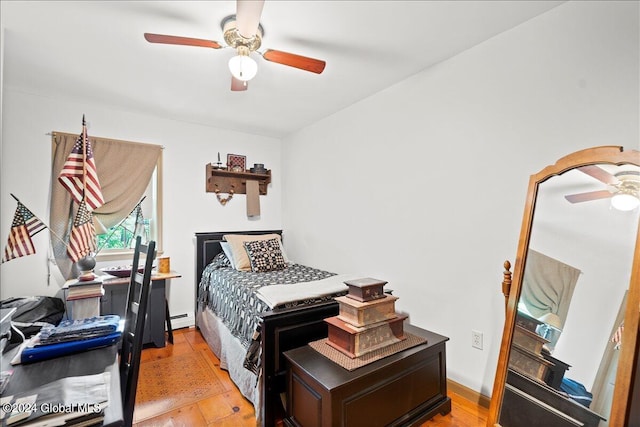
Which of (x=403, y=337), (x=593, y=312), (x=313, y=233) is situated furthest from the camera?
(x=313, y=233)

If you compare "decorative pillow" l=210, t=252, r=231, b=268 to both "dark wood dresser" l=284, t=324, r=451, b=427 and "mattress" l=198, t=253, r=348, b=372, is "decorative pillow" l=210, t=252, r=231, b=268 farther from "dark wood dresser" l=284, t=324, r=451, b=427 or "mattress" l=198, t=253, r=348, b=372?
"dark wood dresser" l=284, t=324, r=451, b=427

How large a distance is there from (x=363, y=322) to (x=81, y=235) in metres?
2.70

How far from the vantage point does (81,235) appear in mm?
2740

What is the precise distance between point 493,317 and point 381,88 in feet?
6.77

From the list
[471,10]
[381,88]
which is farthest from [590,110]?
[381,88]

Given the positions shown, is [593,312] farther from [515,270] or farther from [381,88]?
[381,88]

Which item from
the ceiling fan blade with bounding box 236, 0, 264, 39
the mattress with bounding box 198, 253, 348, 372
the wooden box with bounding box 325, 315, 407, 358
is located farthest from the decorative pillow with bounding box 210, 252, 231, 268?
the ceiling fan blade with bounding box 236, 0, 264, 39

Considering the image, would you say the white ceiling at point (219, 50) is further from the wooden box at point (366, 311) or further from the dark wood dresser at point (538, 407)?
the dark wood dresser at point (538, 407)

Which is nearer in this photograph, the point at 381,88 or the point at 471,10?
the point at 471,10

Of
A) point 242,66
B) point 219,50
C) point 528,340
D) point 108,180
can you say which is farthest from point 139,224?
point 528,340

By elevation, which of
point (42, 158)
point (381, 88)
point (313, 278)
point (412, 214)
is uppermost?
point (381, 88)

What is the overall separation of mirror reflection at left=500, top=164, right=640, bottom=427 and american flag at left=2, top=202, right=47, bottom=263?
364cm

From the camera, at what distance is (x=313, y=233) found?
144 inches

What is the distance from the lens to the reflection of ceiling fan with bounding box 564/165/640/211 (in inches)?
54.7
